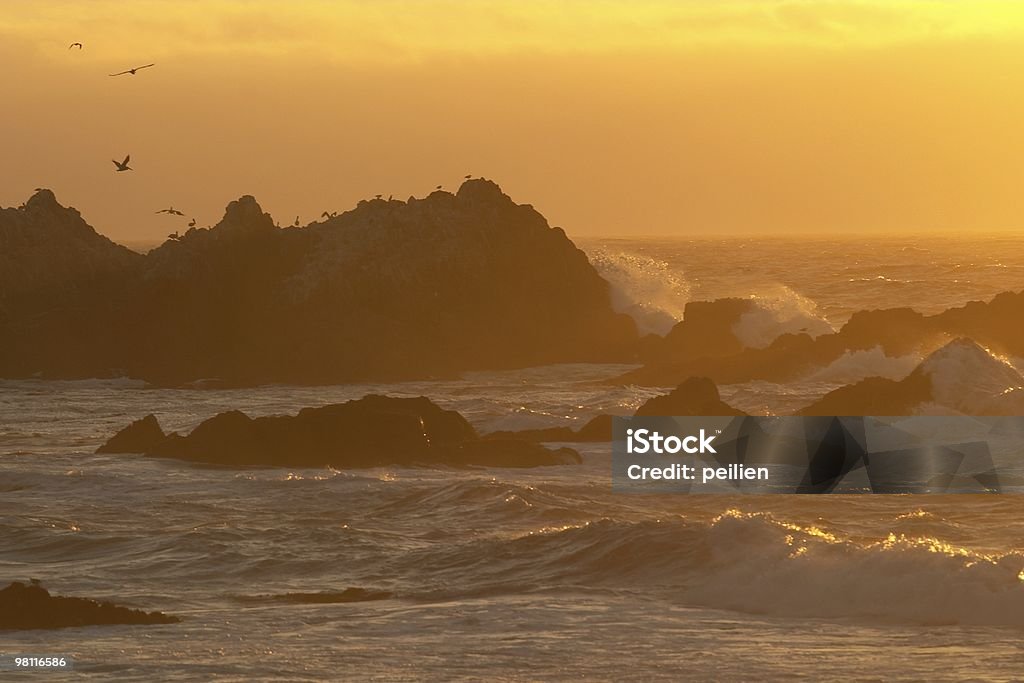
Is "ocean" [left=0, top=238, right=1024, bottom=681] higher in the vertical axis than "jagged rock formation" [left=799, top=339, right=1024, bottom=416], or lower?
lower

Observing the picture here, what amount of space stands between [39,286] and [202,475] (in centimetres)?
3936

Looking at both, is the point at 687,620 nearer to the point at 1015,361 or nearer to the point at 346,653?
the point at 346,653

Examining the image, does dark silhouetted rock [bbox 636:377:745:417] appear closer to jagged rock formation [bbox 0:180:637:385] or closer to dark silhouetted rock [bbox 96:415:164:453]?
dark silhouetted rock [bbox 96:415:164:453]

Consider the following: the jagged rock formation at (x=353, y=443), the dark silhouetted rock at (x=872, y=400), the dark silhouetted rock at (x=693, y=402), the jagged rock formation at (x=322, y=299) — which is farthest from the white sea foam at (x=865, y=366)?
the jagged rock formation at (x=353, y=443)

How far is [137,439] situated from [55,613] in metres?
19.5

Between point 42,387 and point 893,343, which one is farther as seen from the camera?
point 42,387

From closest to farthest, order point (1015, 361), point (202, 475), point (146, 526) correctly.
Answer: point (146, 526)
point (202, 475)
point (1015, 361)

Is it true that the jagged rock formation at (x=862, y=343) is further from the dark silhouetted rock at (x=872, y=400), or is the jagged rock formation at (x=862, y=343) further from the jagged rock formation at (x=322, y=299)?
the dark silhouetted rock at (x=872, y=400)

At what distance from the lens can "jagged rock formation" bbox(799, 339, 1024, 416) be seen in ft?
140

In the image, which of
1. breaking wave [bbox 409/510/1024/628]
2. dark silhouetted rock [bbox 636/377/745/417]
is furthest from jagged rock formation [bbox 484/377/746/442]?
breaking wave [bbox 409/510/1024/628]

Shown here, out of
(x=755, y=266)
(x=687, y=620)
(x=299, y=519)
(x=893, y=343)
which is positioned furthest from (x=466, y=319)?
(x=755, y=266)

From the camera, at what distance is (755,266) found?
146875 mm

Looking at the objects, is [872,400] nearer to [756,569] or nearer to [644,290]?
[756,569]

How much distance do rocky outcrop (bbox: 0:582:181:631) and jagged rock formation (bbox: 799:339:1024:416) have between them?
22960mm
